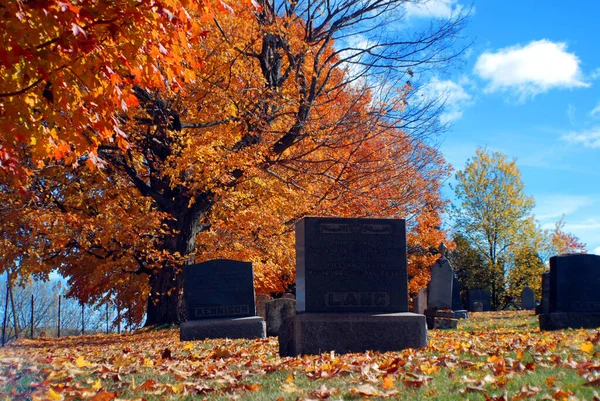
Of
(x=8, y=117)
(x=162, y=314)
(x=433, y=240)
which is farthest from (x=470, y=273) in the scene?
(x=8, y=117)

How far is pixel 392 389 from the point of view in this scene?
420cm

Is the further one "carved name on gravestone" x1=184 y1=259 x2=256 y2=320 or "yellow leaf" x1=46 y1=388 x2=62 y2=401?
"carved name on gravestone" x1=184 y1=259 x2=256 y2=320

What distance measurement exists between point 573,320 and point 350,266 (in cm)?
648

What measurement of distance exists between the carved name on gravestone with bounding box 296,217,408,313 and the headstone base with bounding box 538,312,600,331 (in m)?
5.32

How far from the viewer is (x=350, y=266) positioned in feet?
28.1

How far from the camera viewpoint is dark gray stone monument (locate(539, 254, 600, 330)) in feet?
41.0

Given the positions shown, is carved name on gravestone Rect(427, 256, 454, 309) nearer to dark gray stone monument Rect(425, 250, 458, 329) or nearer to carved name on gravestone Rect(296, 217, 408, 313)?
dark gray stone monument Rect(425, 250, 458, 329)

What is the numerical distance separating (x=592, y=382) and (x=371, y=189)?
1502 cm

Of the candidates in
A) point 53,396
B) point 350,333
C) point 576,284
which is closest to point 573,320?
point 576,284

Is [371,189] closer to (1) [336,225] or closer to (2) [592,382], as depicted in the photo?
(1) [336,225]

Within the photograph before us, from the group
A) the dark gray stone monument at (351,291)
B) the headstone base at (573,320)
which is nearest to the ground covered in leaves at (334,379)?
the dark gray stone monument at (351,291)

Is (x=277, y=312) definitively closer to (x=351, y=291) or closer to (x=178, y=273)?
(x=178, y=273)

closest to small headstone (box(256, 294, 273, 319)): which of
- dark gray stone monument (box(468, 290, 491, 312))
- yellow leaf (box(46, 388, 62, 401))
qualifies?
yellow leaf (box(46, 388, 62, 401))

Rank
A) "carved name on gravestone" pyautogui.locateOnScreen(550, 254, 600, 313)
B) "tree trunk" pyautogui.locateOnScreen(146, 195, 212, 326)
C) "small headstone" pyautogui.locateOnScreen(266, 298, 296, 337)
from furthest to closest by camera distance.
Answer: "tree trunk" pyautogui.locateOnScreen(146, 195, 212, 326) < "small headstone" pyautogui.locateOnScreen(266, 298, 296, 337) < "carved name on gravestone" pyautogui.locateOnScreen(550, 254, 600, 313)
